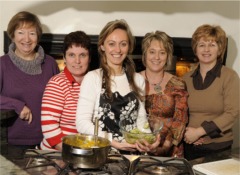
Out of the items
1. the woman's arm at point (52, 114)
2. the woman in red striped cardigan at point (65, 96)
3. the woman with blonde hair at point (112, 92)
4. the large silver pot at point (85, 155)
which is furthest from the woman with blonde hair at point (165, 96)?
the large silver pot at point (85, 155)

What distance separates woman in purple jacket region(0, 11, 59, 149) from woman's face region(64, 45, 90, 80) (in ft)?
0.76

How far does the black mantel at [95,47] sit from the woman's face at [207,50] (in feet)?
1.36

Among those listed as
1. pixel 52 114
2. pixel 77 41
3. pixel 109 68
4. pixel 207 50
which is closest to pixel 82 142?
pixel 52 114

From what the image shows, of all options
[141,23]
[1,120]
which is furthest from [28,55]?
[141,23]

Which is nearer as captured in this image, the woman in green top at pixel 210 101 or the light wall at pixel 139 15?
the woman in green top at pixel 210 101

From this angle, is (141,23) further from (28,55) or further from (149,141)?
(149,141)

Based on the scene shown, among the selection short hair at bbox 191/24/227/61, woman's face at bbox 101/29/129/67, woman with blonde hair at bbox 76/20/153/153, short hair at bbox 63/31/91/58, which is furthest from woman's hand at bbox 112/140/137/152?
short hair at bbox 191/24/227/61

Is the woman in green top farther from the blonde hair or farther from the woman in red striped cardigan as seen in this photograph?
the woman in red striped cardigan

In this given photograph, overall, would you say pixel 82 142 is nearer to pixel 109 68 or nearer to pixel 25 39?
pixel 109 68

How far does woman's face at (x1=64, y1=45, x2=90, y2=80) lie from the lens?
1672mm

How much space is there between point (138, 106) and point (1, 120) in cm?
72

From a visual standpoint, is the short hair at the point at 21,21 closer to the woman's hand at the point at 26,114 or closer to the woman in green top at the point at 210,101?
the woman's hand at the point at 26,114

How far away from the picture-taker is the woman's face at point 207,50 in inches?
75.4

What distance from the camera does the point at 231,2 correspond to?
2.37 m
